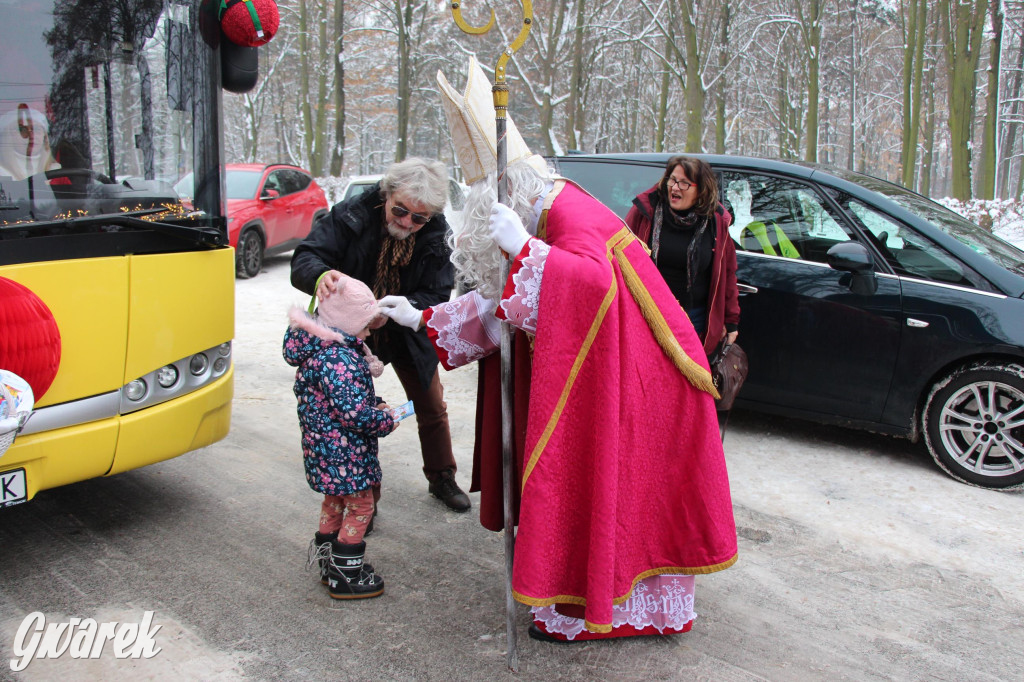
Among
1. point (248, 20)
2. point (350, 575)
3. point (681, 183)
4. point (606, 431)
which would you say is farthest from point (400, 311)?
point (681, 183)

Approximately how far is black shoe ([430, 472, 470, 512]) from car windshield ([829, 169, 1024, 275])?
10.3 ft

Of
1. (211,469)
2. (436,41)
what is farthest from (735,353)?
(436,41)

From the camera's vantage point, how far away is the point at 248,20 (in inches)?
156

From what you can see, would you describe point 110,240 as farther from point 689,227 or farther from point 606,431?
point 689,227

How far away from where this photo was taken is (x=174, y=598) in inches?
128

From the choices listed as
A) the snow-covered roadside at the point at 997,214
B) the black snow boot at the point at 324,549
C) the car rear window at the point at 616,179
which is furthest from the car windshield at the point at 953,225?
the snow-covered roadside at the point at 997,214

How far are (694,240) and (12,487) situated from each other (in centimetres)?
337

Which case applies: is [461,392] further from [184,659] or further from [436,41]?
[436,41]

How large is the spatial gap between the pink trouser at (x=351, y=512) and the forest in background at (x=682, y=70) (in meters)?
10.2

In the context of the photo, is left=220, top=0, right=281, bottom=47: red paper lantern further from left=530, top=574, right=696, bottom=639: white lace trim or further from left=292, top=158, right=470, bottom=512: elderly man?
left=530, top=574, right=696, bottom=639: white lace trim

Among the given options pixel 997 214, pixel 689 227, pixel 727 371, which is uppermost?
pixel 997 214

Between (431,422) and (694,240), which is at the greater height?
(694,240)

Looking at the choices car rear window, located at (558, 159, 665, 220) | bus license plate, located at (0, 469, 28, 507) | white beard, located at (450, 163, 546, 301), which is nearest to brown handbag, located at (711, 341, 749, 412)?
car rear window, located at (558, 159, 665, 220)

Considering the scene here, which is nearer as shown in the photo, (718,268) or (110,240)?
(110,240)
